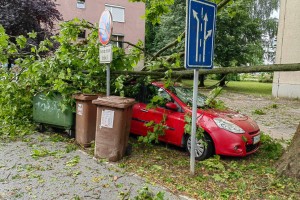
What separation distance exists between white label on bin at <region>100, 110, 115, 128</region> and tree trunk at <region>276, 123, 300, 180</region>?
2.81 meters

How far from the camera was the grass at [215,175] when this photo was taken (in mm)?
3799

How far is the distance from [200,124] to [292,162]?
5.33ft

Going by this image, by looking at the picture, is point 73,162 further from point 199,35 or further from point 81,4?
point 81,4

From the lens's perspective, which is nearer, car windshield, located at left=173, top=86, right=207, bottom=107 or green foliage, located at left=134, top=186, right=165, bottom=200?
green foliage, located at left=134, top=186, right=165, bottom=200

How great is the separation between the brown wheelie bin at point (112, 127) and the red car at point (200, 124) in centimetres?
94

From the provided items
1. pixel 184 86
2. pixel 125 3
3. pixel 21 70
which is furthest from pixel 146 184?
pixel 125 3

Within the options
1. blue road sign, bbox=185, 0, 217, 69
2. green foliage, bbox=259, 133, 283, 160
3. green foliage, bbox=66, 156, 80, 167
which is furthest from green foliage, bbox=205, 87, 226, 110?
green foliage, bbox=66, 156, 80, 167

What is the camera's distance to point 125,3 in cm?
2788

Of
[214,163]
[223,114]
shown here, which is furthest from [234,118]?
[214,163]

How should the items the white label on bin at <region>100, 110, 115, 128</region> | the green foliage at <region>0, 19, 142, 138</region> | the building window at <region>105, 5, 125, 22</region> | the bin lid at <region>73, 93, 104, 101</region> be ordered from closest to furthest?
the white label on bin at <region>100, 110, 115, 128</region> < the bin lid at <region>73, 93, 104, 101</region> < the green foliage at <region>0, 19, 142, 138</region> < the building window at <region>105, 5, 125, 22</region>

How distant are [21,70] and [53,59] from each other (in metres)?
1.33

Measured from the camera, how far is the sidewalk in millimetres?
3746

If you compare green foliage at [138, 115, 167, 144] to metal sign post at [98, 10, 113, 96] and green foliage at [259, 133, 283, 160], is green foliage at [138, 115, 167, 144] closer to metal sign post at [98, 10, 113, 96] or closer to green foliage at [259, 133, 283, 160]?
metal sign post at [98, 10, 113, 96]

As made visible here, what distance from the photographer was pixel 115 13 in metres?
27.6
